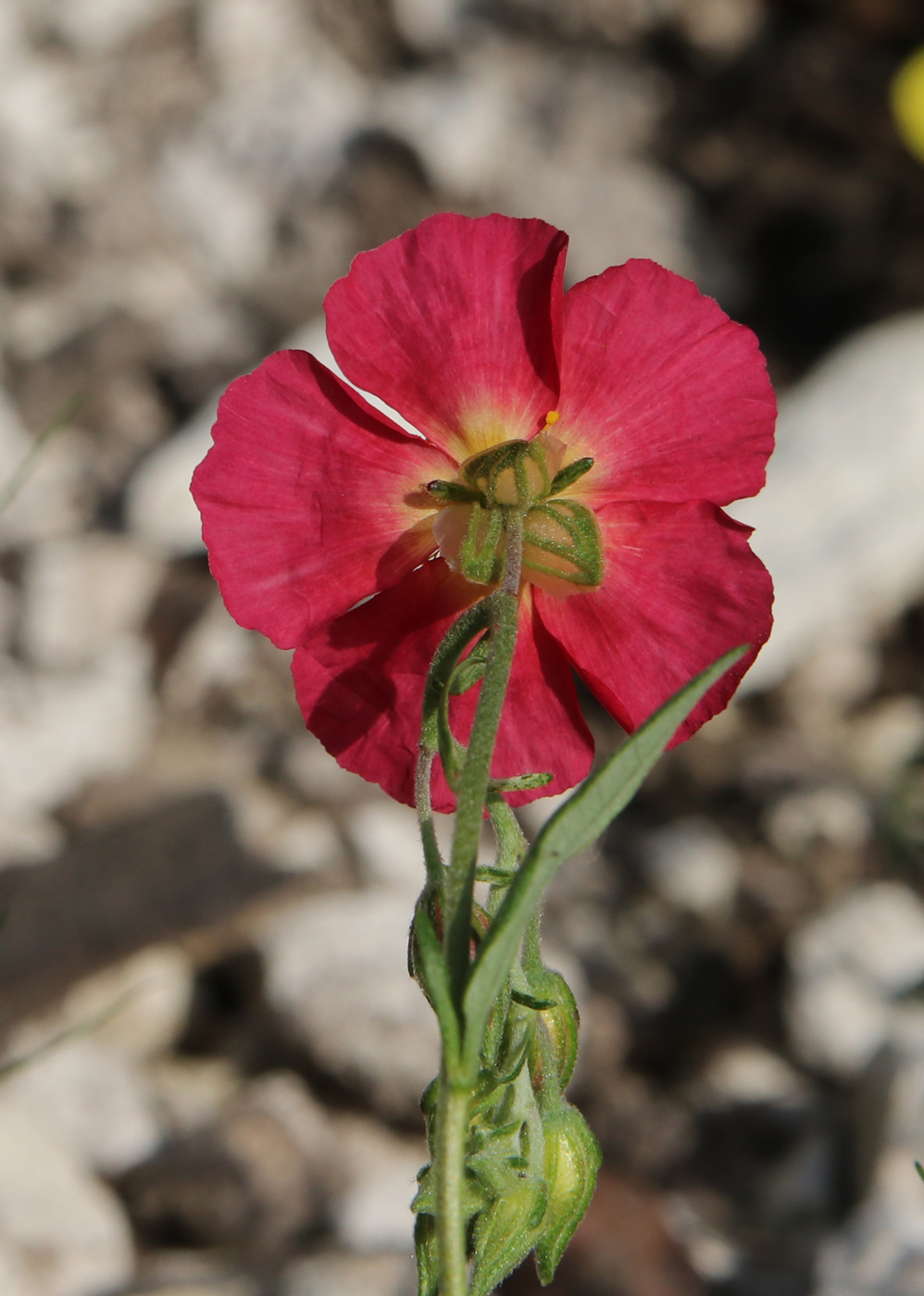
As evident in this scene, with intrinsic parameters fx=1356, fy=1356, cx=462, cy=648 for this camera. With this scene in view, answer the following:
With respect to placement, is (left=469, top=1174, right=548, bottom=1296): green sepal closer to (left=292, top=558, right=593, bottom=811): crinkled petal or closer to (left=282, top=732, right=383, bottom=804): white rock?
(left=292, top=558, right=593, bottom=811): crinkled petal

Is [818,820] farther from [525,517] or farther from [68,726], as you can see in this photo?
[525,517]

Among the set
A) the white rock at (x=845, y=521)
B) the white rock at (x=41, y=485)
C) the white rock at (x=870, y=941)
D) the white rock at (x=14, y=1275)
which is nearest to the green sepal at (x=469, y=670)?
the white rock at (x=14, y=1275)

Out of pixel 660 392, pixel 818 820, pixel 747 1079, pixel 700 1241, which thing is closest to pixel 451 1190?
pixel 660 392

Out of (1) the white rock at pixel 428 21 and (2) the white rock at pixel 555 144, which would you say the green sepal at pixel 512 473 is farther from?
(1) the white rock at pixel 428 21

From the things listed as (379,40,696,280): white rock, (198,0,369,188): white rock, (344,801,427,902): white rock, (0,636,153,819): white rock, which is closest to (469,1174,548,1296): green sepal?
(344,801,427,902): white rock

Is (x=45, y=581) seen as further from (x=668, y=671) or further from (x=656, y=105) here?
(x=668, y=671)

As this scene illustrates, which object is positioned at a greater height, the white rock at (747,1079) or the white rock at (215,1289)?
the white rock at (215,1289)

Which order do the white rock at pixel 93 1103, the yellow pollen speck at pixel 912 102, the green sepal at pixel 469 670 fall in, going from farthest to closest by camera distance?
the yellow pollen speck at pixel 912 102 < the white rock at pixel 93 1103 < the green sepal at pixel 469 670
